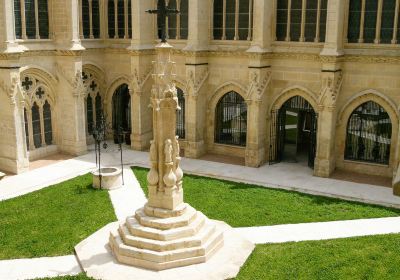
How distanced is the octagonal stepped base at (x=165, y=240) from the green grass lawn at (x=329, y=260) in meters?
1.49

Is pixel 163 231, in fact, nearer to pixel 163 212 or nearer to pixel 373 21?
pixel 163 212

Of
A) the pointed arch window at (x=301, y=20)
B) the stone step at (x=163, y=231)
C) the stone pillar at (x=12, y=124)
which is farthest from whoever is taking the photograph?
the pointed arch window at (x=301, y=20)

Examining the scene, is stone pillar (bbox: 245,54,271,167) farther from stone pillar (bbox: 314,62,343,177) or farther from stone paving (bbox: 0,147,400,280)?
stone pillar (bbox: 314,62,343,177)

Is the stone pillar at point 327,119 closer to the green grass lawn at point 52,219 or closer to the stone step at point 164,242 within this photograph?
the stone step at point 164,242

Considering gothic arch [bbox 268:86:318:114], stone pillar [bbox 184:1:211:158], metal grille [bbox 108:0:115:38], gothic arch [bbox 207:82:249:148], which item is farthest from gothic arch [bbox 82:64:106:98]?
gothic arch [bbox 268:86:318:114]

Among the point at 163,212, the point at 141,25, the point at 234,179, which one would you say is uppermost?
the point at 141,25

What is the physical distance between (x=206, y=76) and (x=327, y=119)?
7.10m

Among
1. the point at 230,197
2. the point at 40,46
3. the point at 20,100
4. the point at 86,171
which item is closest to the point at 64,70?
the point at 40,46

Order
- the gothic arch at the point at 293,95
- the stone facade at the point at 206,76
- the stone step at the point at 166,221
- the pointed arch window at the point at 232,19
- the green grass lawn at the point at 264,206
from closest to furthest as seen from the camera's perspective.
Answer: the stone step at the point at 166,221
the green grass lawn at the point at 264,206
the stone facade at the point at 206,76
the gothic arch at the point at 293,95
the pointed arch window at the point at 232,19

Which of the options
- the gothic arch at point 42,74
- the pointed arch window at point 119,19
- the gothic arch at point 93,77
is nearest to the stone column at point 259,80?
the pointed arch window at point 119,19

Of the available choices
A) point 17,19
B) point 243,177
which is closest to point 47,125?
point 17,19

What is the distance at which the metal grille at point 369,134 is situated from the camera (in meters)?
21.8

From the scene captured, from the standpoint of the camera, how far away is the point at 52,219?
16906 mm

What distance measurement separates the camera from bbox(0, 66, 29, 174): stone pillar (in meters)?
21.4
